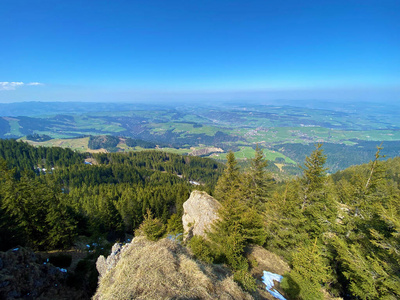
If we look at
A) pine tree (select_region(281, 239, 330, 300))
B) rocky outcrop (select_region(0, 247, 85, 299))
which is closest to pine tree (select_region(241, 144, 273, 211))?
pine tree (select_region(281, 239, 330, 300))

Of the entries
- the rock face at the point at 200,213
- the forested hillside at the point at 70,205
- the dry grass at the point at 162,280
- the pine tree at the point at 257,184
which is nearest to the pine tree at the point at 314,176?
the pine tree at the point at 257,184

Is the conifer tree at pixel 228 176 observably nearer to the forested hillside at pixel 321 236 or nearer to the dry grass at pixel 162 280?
the forested hillside at pixel 321 236

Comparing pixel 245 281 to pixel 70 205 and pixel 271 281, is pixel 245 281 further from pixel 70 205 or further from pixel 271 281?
pixel 70 205

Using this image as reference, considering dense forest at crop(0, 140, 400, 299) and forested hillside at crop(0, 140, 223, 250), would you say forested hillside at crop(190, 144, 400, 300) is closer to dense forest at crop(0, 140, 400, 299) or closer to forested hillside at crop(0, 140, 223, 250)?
dense forest at crop(0, 140, 400, 299)

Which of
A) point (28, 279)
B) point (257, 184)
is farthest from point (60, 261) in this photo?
point (257, 184)

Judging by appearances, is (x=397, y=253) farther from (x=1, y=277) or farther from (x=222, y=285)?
(x=1, y=277)
